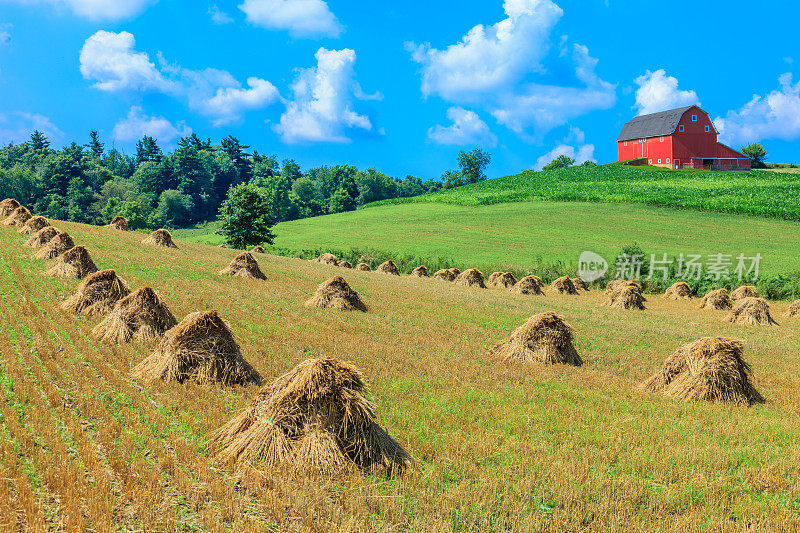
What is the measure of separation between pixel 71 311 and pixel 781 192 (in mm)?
92777

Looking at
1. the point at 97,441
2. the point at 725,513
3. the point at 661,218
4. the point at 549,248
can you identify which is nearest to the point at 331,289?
the point at 97,441

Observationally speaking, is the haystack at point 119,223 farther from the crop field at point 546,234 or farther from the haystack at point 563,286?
the haystack at point 563,286

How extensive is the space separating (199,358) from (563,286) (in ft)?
103

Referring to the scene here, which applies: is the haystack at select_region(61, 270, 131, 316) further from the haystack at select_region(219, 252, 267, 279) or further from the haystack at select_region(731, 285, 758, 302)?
the haystack at select_region(731, 285, 758, 302)

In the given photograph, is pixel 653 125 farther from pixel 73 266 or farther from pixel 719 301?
pixel 73 266

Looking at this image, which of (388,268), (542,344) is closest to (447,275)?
(388,268)

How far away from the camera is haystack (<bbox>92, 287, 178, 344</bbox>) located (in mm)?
13250

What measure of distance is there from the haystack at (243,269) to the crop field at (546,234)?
76.4ft

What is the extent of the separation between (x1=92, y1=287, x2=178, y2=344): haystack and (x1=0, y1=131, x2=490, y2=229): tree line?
77153 millimetres

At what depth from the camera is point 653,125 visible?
385 ft

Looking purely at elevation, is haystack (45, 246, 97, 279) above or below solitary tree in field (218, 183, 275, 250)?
below

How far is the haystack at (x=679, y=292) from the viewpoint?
122 feet

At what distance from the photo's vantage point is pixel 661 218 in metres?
68.8

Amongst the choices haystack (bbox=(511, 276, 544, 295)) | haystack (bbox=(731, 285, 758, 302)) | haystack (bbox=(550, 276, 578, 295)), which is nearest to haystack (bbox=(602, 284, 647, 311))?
haystack (bbox=(511, 276, 544, 295))
